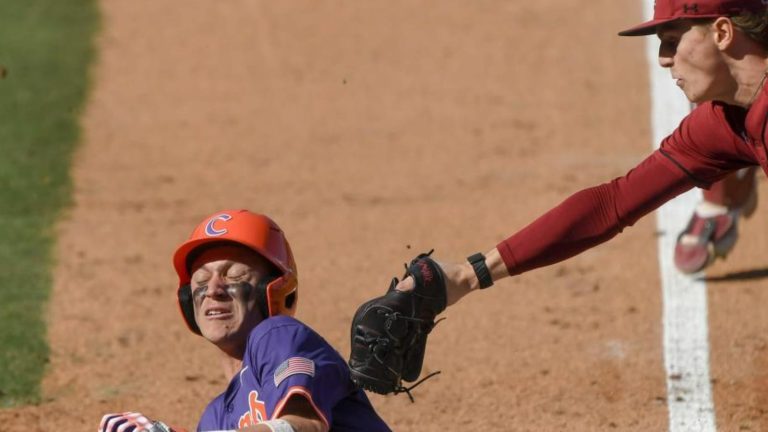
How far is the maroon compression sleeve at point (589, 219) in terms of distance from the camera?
201 inches

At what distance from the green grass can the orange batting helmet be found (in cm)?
207

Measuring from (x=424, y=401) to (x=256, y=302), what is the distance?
1.87 meters

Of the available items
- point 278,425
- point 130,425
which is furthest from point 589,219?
point 130,425

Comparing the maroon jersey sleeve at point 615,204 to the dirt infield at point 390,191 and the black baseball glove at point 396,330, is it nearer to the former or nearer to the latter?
the black baseball glove at point 396,330

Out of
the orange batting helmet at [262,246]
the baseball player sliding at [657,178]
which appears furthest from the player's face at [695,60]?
the orange batting helmet at [262,246]

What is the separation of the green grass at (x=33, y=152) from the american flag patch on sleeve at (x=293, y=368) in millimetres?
2570

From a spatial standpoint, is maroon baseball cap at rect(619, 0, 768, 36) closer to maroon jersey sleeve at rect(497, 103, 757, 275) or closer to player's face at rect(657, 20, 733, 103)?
player's face at rect(657, 20, 733, 103)

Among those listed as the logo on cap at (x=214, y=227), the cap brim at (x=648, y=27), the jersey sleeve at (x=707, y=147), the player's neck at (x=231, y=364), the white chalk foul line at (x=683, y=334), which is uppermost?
the cap brim at (x=648, y=27)

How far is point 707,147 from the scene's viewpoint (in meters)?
5.02

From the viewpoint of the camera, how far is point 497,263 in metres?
5.11

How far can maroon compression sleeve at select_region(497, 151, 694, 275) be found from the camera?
5.10 metres

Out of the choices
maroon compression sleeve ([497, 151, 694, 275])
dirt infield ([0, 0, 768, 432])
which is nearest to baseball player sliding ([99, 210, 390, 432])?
maroon compression sleeve ([497, 151, 694, 275])

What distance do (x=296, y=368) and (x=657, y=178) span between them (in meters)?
1.76

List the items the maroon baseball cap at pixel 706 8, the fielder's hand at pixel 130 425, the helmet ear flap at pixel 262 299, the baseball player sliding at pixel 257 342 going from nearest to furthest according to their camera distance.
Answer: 1. the fielder's hand at pixel 130 425
2. the baseball player sliding at pixel 257 342
3. the helmet ear flap at pixel 262 299
4. the maroon baseball cap at pixel 706 8
